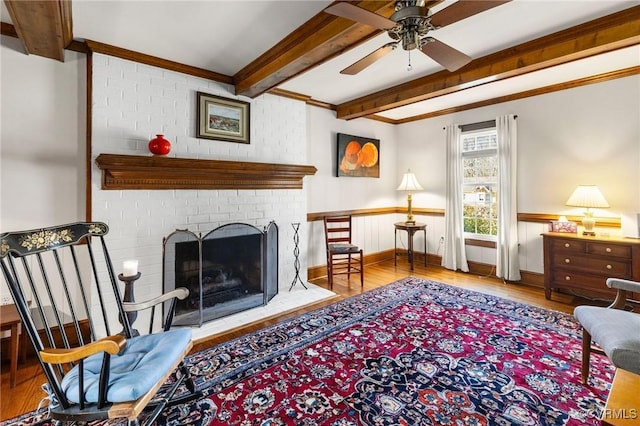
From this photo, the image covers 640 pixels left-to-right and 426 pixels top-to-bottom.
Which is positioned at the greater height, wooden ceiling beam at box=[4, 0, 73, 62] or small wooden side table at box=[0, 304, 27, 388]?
wooden ceiling beam at box=[4, 0, 73, 62]

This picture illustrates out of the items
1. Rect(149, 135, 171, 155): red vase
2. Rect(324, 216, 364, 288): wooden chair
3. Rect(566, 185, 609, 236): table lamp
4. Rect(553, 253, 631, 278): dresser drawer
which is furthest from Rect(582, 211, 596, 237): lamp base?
Rect(149, 135, 171, 155): red vase

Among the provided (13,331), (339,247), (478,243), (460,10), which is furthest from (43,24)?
(478,243)

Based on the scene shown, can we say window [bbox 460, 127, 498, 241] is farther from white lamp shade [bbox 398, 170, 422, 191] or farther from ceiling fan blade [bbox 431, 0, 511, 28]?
ceiling fan blade [bbox 431, 0, 511, 28]

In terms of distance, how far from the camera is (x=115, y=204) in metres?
2.60

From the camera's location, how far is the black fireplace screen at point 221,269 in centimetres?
285

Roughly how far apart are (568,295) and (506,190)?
4.70 ft

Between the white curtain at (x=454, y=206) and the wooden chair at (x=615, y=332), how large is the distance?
2482mm

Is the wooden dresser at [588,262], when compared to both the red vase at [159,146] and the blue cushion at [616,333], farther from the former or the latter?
the red vase at [159,146]

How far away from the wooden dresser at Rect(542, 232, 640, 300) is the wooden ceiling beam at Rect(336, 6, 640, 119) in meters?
1.79

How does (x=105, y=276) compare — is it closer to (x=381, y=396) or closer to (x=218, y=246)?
(x=218, y=246)

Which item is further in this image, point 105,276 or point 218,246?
point 218,246

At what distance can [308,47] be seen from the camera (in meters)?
2.31

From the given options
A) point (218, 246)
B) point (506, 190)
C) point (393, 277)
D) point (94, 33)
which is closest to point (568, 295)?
point (506, 190)

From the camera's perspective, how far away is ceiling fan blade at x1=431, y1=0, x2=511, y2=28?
1483mm
